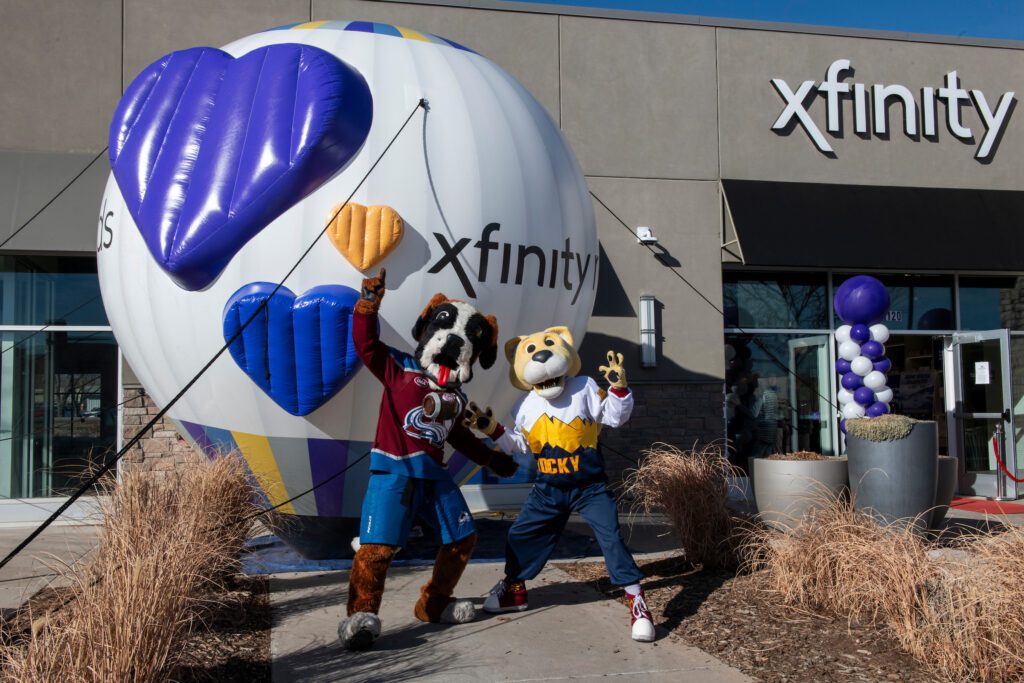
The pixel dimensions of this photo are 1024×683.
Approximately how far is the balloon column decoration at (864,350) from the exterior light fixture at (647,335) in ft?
9.61

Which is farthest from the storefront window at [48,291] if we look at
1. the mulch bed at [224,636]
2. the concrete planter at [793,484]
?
the concrete planter at [793,484]

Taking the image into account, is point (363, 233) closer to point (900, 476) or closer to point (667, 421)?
point (900, 476)

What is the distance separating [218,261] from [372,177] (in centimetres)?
98

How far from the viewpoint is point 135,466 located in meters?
4.98

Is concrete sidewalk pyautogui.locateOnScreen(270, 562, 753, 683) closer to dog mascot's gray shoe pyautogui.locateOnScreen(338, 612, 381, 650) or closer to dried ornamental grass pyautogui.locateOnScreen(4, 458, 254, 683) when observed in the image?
dog mascot's gray shoe pyautogui.locateOnScreen(338, 612, 381, 650)

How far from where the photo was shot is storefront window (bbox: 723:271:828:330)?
11.3 metres

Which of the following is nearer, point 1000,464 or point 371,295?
point 371,295

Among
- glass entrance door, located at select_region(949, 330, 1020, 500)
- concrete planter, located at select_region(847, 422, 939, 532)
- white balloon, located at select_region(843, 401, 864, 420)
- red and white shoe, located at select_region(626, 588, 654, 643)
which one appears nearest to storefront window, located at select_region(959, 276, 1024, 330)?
glass entrance door, located at select_region(949, 330, 1020, 500)

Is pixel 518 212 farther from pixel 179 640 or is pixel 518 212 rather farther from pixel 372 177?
pixel 179 640

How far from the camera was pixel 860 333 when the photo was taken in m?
7.38

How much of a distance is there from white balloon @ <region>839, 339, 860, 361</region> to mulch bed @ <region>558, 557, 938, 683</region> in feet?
8.43

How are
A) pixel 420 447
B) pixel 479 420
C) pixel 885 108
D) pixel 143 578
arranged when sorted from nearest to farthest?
pixel 143 578
pixel 420 447
pixel 479 420
pixel 885 108

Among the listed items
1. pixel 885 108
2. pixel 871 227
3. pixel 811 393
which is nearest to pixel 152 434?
pixel 811 393

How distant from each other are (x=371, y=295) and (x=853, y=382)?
4660 millimetres
